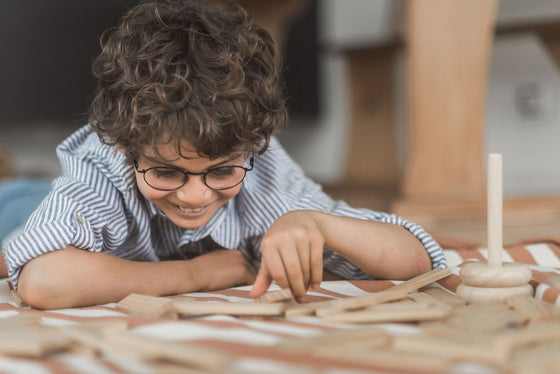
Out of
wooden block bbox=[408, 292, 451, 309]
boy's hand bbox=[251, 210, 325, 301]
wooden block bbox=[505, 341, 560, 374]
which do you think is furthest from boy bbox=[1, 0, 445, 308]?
wooden block bbox=[505, 341, 560, 374]

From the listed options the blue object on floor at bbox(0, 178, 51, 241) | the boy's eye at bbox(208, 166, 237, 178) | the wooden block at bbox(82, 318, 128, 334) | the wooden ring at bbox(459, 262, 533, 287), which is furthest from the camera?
the blue object on floor at bbox(0, 178, 51, 241)

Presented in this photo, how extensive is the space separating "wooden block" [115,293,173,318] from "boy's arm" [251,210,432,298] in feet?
0.28

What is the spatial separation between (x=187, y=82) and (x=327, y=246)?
0.79 ft

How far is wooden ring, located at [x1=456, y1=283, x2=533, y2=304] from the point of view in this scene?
25.4 inches

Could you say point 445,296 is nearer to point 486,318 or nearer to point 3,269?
point 486,318

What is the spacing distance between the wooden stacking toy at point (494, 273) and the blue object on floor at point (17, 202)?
3.21 feet

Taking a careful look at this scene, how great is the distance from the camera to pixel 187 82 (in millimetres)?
718

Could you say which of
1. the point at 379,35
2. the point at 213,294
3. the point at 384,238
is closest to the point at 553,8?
the point at 379,35

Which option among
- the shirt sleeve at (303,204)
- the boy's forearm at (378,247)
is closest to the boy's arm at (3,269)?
the shirt sleeve at (303,204)

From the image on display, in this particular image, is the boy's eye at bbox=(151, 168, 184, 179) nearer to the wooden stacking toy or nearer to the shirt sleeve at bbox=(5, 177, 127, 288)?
the shirt sleeve at bbox=(5, 177, 127, 288)

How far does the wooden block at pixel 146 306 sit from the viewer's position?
24.2 inches

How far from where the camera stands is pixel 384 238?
799 mm

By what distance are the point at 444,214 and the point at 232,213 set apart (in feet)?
2.41

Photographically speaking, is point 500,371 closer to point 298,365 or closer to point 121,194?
point 298,365
